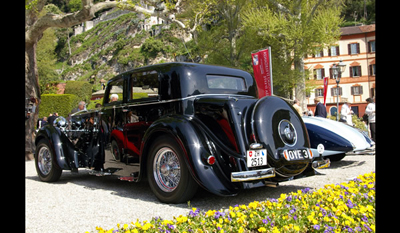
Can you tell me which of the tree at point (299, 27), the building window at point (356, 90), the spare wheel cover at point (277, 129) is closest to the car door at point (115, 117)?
the spare wheel cover at point (277, 129)

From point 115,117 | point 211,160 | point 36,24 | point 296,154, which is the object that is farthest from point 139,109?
point 36,24

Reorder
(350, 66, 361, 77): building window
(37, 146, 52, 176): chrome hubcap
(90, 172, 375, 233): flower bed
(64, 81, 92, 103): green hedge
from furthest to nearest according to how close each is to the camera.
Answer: (350, 66, 361, 77): building window
(64, 81, 92, 103): green hedge
(37, 146, 52, 176): chrome hubcap
(90, 172, 375, 233): flower bed

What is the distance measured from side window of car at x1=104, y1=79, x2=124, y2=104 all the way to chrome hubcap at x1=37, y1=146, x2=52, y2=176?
172 cm

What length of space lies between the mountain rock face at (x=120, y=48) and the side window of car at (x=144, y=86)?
5731 centimetres

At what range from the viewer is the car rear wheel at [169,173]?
4402 mm

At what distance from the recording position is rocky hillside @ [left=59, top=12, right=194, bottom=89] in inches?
2926

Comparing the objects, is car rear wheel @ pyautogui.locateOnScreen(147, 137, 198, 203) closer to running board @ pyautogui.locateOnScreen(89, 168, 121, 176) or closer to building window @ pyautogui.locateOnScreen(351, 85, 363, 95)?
running board @ pyautogui.locateOnScreen(89, 168, 121, 176)

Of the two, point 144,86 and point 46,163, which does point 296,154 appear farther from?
point 46,163

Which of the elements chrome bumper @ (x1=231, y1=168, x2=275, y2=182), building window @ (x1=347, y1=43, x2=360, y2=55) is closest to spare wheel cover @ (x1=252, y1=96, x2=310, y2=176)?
chrome bumper @ (x1=231, y1=168, x2=275, y2=182)

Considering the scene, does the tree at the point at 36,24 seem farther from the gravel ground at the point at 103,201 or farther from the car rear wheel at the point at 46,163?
the gravel ground at the point at 103,201

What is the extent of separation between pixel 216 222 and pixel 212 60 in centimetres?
2360

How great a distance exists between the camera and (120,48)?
85.9 meters

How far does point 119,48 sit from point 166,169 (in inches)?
3357

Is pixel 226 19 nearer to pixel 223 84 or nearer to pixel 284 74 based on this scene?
pixel 284 74
